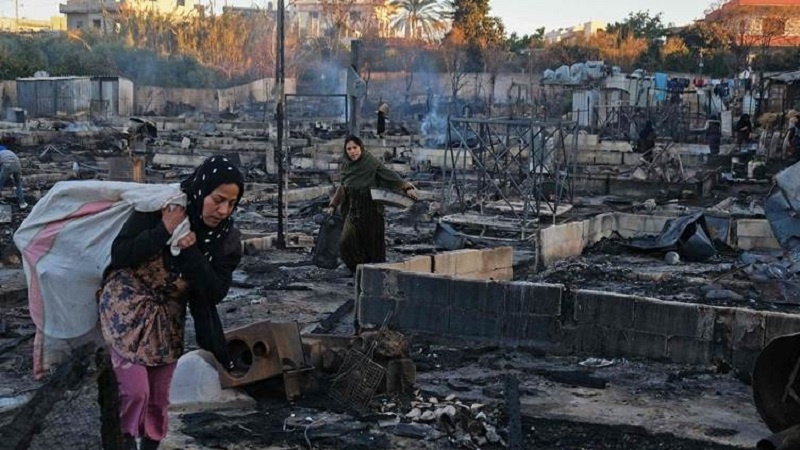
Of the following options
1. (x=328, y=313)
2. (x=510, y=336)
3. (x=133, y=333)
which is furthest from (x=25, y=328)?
(x=133, y=333)

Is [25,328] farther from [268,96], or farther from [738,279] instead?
[268,96]

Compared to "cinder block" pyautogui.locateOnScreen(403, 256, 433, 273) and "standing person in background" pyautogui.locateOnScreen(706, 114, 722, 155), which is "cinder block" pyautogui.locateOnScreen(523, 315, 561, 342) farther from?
"standing person in background" pyautogui.locateOnScreen(706, 114, 722, 155)

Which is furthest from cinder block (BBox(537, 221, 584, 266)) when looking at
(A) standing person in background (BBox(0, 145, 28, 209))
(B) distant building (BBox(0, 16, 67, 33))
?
(B) distant building (BBox(0, 16, 67, 33))

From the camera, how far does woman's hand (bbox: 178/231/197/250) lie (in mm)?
3741

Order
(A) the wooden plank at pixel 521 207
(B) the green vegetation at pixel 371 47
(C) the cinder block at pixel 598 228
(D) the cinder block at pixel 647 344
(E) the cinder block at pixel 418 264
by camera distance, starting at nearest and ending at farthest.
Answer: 1. (D) the cinder block at pixel 647 344
2. (E) the cinder block at pixel 418 264
3. (C) the cinder block at pixel 598 228
4. (A) the wooden plank at pixel 521 207
5. (B) the green vegetation at pixel 371 47

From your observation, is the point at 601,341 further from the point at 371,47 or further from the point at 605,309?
the point at 371,47

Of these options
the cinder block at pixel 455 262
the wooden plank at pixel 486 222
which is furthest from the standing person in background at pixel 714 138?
the cinder block at pixel 455 262

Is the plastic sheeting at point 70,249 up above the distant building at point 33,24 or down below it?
below

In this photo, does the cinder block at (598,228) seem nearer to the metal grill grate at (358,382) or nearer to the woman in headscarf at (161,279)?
the metal grill grate at (358,382)

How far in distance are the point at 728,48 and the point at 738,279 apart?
38.9 metres

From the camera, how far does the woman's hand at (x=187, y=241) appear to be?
3.74 meters

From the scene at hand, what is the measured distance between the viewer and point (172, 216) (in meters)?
3.74

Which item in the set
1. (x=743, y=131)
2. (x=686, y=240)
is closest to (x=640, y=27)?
(x=743, y=131)

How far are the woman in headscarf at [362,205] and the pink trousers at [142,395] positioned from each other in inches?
206
